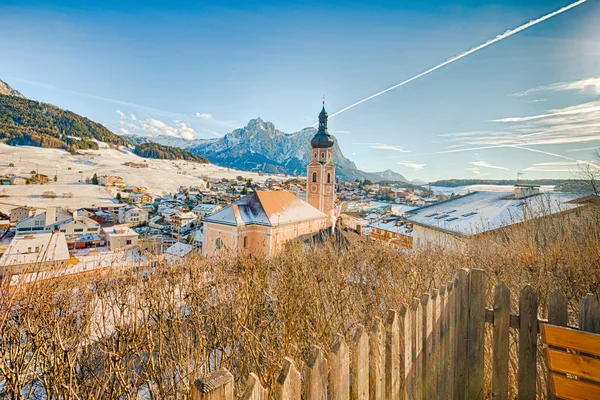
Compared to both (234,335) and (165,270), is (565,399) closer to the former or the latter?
(234,335)

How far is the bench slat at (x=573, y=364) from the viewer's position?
1.71m

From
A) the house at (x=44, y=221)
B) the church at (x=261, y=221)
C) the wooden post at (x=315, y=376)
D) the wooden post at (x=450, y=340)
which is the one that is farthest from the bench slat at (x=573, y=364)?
the house at (x=44, y=221)

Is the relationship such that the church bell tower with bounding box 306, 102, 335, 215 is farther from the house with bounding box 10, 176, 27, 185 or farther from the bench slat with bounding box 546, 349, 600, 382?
the house with bounding box 10, 176, 27, 185

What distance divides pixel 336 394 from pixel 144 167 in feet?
293

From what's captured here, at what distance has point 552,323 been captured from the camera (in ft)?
6.31

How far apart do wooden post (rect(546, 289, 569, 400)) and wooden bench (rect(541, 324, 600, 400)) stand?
76 mm

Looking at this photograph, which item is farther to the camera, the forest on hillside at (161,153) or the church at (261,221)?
the forest on hillside at (161,153)

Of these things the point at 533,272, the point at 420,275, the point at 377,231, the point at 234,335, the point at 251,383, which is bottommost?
the point at 377,231

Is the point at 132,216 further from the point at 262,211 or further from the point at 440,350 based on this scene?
the point at 440,350

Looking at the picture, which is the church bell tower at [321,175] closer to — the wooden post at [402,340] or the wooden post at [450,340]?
the wooden post at [450,340]

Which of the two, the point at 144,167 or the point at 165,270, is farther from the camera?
the point at 144,167

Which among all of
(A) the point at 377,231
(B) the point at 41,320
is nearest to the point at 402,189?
(A) the point at 377,231

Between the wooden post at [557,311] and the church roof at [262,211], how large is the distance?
21.8 m

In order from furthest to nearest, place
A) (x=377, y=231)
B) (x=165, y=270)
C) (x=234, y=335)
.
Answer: (x=377, y=231) < (x=165, y=270) < (x=234, y=335)
